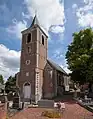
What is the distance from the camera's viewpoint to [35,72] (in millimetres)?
33906

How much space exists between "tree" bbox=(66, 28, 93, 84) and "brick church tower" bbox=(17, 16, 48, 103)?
21.2 ft

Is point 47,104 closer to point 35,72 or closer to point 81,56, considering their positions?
point 81,56

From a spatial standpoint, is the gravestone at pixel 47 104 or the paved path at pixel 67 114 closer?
the paved path at pixel 67 114

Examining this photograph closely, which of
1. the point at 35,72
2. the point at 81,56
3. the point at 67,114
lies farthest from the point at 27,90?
the point at 67,114

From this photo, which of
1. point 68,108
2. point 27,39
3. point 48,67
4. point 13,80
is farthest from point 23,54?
point 13,80

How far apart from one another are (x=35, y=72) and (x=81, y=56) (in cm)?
1017

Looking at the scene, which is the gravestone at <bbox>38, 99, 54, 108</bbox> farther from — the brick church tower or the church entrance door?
the church entrance door

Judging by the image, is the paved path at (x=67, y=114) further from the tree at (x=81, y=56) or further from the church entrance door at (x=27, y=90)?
the church entrance door at (x=27, y=90)

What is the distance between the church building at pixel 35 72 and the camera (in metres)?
34.0

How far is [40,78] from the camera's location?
115 ft

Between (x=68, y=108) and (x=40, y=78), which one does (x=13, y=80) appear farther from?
(x=68, y=108)

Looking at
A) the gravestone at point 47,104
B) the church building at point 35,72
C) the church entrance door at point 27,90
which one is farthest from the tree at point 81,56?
the church entrance door at point 27,90

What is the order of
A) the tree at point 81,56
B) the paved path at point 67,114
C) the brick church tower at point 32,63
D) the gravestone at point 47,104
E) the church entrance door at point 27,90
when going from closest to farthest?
1. the paved path at point 67,114
2. the gravestone at point 47,104
3. the tree at point 81,56
4. the brick church tower at point 32,63
5. the church entrance door at point 27,90

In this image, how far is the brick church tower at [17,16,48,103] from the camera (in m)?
33.8
